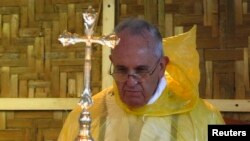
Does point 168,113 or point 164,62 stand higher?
point 164,62

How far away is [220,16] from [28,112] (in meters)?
0.94

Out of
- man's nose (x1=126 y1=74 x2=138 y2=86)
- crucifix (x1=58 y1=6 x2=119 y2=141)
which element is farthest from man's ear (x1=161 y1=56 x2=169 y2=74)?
crucifix (x1=58 y1=6 x2=119 y2=141)

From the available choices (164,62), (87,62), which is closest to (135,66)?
(164,62)

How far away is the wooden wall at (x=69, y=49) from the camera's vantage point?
2.29 meters

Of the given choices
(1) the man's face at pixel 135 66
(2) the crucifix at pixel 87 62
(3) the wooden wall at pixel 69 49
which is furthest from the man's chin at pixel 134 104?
(3) the wooden wall at pixel 69 49

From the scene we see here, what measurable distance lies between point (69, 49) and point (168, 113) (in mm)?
923

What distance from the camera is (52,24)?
242cm

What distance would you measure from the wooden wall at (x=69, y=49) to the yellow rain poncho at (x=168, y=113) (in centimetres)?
57

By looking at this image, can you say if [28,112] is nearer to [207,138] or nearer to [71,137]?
[71,137]

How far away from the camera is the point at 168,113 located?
159cm

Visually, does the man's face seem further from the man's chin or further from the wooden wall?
the wooden wall

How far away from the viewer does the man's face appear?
1459mm

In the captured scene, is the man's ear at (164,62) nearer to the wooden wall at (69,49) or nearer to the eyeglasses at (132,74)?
the eyeglasses at (132,74)

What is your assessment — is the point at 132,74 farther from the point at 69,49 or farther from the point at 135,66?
the point at 69,49
